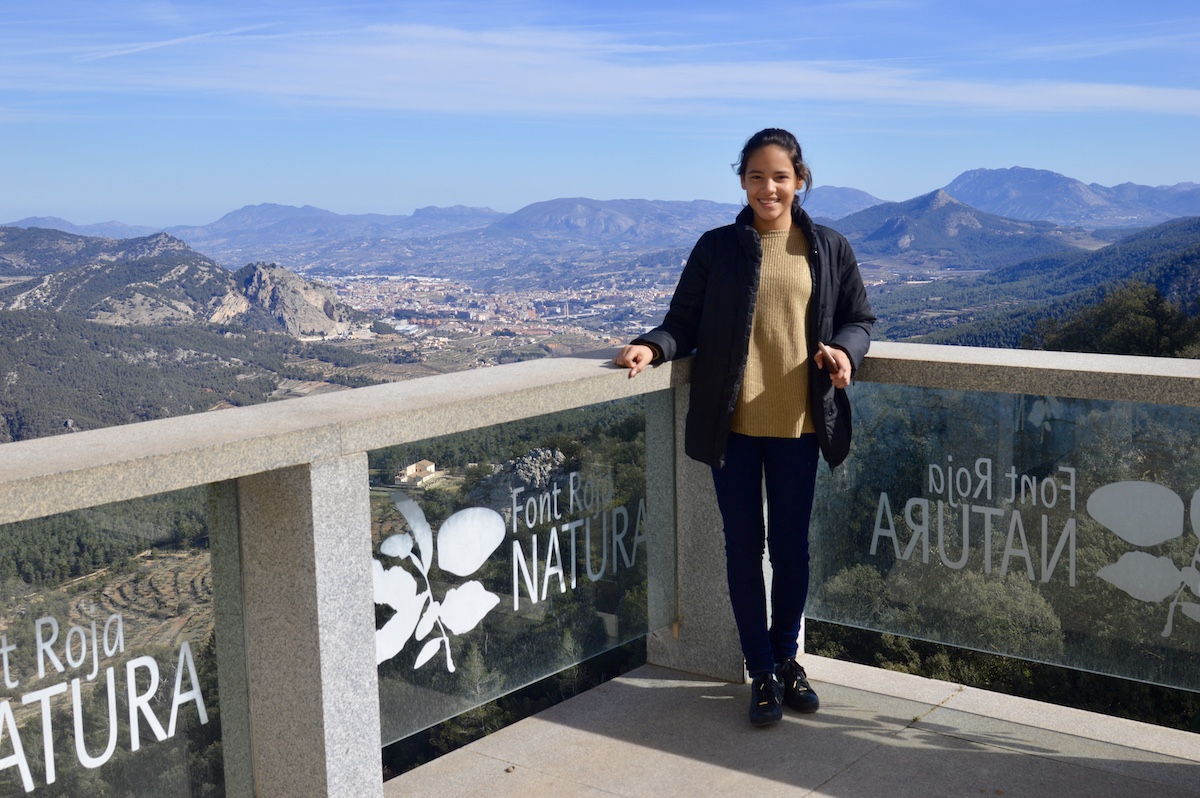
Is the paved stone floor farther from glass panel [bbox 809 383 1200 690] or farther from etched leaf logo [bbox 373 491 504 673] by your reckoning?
etched leaf logo [bbox 373 491 504 673]

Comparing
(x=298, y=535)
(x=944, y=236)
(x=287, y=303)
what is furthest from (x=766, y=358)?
(x=944, y=236)

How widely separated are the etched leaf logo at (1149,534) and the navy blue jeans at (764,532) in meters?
0.87

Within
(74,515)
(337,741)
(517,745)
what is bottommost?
(517,745)

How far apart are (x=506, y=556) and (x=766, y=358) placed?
97cm

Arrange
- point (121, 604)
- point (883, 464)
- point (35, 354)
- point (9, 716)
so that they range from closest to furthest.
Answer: point (9, 716), point (121, 604), point (883, 464), point (35, 354)

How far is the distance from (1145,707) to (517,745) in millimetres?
6978

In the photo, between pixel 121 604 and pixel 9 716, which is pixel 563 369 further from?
pixel 9 716

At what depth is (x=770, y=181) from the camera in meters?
3.26

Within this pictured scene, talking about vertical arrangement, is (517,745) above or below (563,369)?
below

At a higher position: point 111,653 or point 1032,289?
point 111,653

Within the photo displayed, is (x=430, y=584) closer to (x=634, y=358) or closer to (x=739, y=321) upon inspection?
(x=634, y=358)

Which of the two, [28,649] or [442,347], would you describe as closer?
[28,649]

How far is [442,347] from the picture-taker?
279 feet

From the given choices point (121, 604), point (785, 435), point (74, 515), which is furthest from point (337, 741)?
point (785, 435)
